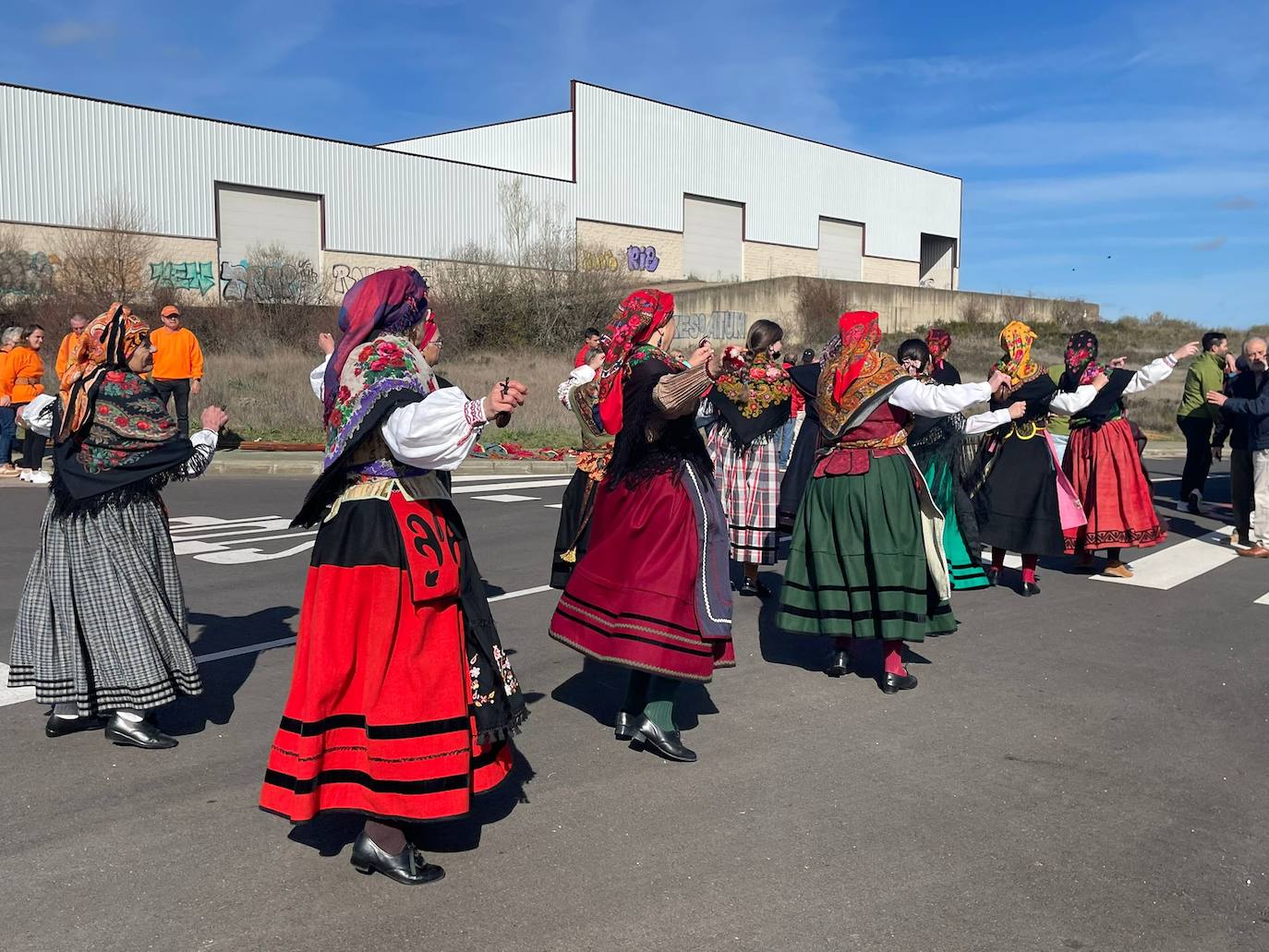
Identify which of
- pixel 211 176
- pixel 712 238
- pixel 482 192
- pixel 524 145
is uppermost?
pixel 524 145

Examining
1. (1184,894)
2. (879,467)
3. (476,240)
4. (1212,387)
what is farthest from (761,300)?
(1184,894)

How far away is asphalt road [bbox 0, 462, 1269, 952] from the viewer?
3447 millimetres

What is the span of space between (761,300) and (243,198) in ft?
57.0

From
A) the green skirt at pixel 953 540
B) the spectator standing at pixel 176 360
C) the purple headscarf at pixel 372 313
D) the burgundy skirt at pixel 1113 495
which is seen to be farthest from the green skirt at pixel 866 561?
the spectator standing at pixel 176 360

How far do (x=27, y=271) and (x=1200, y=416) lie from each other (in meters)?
30.4

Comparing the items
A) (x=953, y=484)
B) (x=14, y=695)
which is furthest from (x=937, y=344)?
(x=14, y=695)

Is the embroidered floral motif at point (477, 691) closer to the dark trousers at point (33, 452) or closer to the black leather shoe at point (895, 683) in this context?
the black leather shoe at point (895, 683)

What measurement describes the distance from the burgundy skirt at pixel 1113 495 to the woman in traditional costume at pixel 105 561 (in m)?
7.13

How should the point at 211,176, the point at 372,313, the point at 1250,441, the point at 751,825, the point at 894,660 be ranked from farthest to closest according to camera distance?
the point at 211,176 < the point at 1250,441 < the point at 894,660 < the point at 751,825 < the point at 372,313

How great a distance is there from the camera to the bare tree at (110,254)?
32.2 m

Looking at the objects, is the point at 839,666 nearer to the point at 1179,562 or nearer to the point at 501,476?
the point at 1179,562

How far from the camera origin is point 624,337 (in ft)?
16.1

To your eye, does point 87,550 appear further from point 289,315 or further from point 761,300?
point 761,300

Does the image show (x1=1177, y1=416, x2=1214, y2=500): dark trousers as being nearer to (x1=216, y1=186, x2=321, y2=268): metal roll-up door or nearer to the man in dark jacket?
the man in dark jacket
